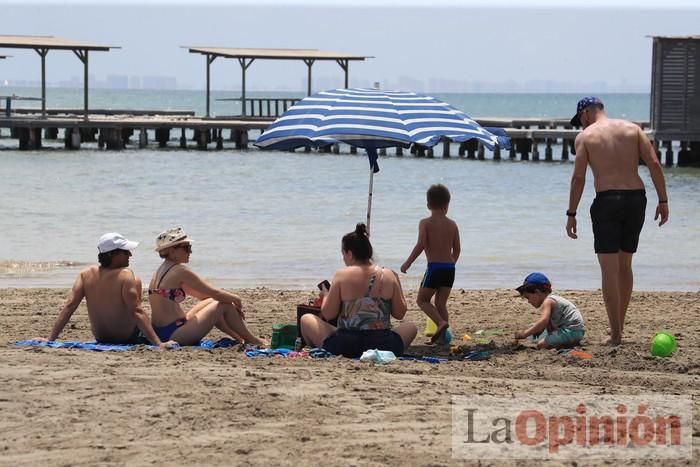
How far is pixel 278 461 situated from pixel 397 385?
1350 mm

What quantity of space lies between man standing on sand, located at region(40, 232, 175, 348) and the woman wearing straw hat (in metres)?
0.14

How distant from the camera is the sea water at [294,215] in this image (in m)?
14.1

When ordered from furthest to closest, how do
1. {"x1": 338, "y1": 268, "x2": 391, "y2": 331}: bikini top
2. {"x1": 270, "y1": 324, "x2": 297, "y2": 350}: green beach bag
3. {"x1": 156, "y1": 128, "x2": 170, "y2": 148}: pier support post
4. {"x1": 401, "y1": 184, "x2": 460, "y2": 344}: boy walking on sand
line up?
{"x1": 156, "y1": 128, "x2": 170, "y2": 148}: pier support post → {"x1": 401, "y1": 184, "x2": 460, "y2": 344}: boy walking on sand → {"x1": 270, "y1": 324, "x2": 297, "y2": 350}: green beach bag → {"x1": 338, "y1": 268, "x2": 391, "y2": 331}: bikini top

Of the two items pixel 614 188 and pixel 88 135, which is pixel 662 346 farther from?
pixel 88 135

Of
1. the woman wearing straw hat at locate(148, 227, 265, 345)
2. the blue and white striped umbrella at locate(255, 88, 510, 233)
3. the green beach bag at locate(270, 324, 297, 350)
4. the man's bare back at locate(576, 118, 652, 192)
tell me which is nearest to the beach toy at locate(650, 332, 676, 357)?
the man's bare back at locate(576, 118, 652, 192)

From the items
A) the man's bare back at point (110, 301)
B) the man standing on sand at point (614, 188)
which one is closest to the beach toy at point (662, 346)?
the man standing on sand at point (614, 188)

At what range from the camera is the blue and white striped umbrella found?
757 cm

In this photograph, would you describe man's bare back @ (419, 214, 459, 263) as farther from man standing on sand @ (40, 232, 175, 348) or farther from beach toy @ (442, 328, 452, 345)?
man standing on sand @ (40, 232, 175, 348)

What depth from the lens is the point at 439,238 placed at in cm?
797

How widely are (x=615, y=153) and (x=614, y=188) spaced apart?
0.73 ft

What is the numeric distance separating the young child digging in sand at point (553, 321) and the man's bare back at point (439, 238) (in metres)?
0.58

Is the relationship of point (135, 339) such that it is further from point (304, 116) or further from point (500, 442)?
point (500, 442)

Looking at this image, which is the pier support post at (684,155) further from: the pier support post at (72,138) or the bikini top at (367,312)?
the bikini top at (367,312)

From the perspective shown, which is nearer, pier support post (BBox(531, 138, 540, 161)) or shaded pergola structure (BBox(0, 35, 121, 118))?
shaded pergola structure (BBox(0, 35, 121, 118))
